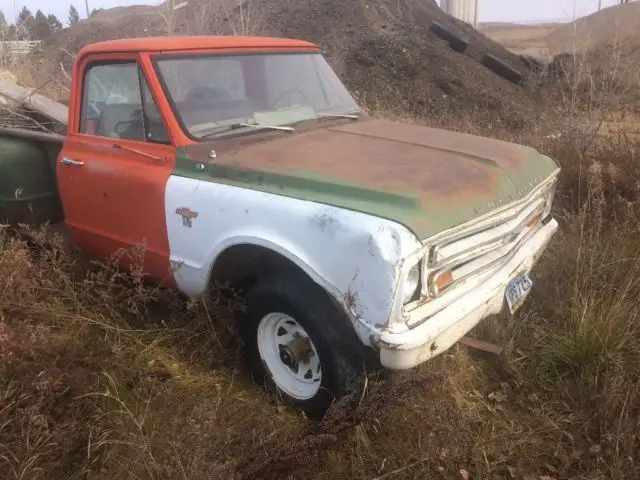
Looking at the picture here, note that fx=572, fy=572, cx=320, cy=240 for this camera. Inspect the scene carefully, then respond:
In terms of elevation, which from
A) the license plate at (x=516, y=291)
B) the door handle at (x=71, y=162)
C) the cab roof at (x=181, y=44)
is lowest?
the license plate at (x=516, y=291)

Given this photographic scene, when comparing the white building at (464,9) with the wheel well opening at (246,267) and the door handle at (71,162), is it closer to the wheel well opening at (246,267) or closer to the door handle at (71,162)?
the door handle at (71,162)

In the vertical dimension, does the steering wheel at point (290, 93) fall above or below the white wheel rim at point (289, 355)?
above

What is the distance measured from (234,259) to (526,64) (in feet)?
44.6

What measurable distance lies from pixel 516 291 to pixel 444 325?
67 cm

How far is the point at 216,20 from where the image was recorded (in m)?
13.8

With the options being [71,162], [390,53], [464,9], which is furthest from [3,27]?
[464,9]

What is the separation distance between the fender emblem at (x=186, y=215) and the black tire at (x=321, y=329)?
1.59 ft

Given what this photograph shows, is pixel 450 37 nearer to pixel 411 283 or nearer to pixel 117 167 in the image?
pixel 117 167

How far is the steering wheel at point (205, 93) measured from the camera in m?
3.30

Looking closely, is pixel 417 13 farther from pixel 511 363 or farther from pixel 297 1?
pixel 511 363

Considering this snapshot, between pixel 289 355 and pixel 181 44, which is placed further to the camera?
pixel 181 44

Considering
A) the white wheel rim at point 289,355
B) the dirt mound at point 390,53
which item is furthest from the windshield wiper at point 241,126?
the dirt mound at point 390,53

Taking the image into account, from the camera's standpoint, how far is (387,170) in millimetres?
2717

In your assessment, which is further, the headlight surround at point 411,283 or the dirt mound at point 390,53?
the dirt mound at point 390,53
